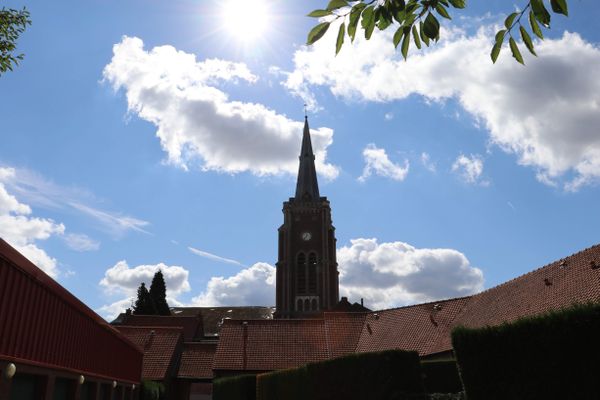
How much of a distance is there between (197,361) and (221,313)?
123 feet

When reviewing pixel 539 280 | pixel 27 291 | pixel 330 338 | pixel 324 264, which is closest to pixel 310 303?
pixel 324 264

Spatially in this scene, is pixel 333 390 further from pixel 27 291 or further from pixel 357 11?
pixel 357 11

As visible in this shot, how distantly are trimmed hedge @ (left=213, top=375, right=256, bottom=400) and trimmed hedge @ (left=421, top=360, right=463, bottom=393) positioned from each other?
8656 mm

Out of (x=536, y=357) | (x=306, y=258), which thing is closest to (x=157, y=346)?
(x=536, y=357)

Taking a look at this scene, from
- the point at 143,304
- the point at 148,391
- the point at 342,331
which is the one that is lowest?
the point at 148,391

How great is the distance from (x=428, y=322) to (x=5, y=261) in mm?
29347

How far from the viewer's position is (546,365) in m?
9.51

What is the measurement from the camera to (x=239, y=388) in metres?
28.3

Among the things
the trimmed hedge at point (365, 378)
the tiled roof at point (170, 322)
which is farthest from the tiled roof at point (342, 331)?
the tiled roof at point (170, 322)

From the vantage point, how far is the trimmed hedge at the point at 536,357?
9.01 metres

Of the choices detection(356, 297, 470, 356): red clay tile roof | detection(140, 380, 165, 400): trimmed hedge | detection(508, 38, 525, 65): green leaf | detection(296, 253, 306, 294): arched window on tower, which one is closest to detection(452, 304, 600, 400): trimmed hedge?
detection(508, 38, 525, 65): green leaf

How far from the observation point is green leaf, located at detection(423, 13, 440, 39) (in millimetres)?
3900

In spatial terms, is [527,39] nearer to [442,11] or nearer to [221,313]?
[442,11]

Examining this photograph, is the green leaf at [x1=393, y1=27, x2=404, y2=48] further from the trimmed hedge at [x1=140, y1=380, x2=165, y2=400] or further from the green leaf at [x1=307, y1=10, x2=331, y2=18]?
the trimmed hedge at [x1=140, y1=380, x2=165, y2=400]
